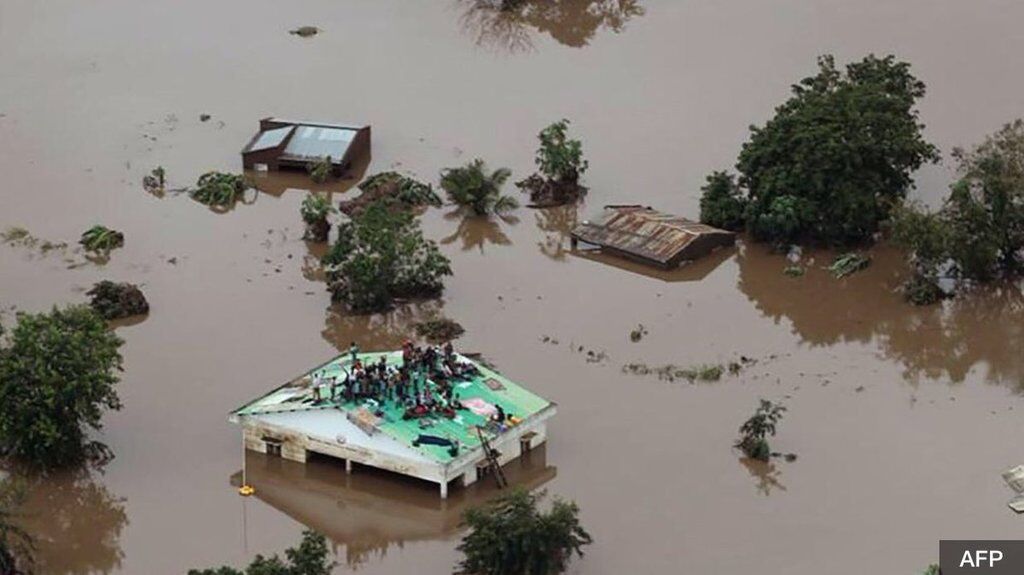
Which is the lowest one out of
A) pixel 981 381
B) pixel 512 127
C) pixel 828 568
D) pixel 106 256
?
pixel 828 568

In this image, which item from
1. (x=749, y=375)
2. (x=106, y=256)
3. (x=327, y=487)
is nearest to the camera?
(x=327, y=487)

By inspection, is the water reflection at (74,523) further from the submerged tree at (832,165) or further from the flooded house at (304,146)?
the submerged tree at (832,165)

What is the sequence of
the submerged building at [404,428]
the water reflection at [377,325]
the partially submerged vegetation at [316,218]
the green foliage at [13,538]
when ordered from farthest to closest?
the partially submerged vegetation at [316,218], the water reflection at [377,325], the submerged building at [404,428], the green foliage at [13,538]

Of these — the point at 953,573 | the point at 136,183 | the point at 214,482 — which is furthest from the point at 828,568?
the point at 136,183

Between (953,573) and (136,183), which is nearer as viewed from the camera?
(953,573)

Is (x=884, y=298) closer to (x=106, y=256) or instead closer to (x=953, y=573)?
(x=953, y=573)
